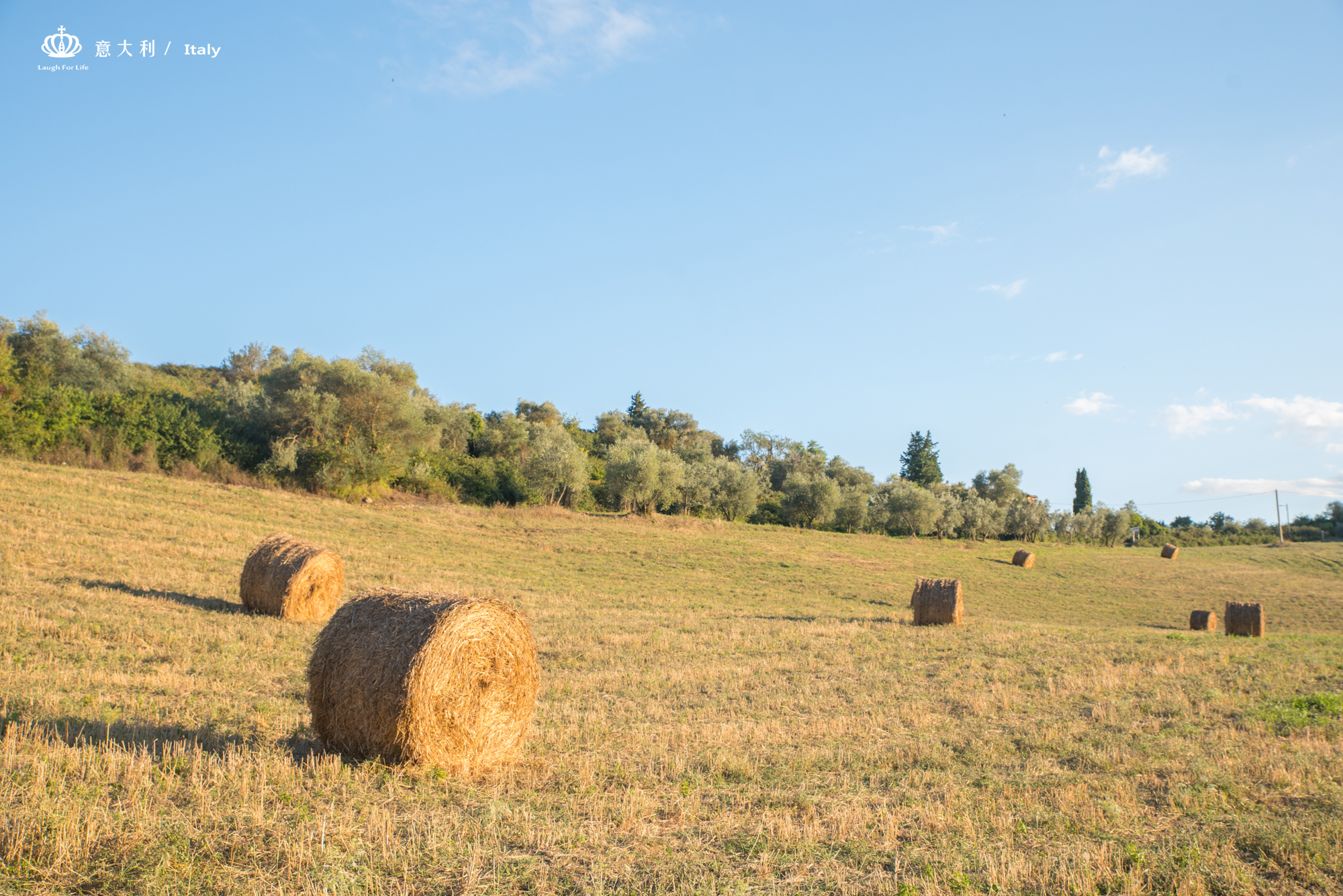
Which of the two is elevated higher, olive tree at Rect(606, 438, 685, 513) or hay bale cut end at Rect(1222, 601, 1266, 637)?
olive tree at Rect(606, 438, 685, 513)

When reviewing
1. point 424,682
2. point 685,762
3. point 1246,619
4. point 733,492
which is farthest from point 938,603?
point 733,492

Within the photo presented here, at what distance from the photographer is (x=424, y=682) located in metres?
7.13

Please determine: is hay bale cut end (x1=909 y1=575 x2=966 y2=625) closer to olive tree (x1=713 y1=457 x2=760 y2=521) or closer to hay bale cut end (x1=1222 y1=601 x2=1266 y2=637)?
hay bale cut end (x1=1222 y1=601 x2=1266 y2=637)

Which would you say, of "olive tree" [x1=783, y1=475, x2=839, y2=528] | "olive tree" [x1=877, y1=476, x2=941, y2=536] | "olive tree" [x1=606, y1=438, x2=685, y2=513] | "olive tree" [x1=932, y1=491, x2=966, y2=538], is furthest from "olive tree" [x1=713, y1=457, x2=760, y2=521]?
"olive tree" [x1=932, y1=491, x2=966, y2=538]

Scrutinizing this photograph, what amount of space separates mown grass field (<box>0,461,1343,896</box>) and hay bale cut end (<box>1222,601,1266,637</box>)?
2.52 m

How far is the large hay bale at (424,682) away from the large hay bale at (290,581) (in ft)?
27.6

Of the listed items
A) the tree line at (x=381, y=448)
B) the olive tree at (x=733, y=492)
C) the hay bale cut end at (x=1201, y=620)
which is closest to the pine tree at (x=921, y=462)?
the tree line at (x=381, y=448)

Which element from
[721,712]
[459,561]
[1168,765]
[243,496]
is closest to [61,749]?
[721,712]

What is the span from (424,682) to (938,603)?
1693 cm

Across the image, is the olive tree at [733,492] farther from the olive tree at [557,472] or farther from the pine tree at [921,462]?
the pine tree at [921,462]

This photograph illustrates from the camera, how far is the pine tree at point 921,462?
9731 centimetres

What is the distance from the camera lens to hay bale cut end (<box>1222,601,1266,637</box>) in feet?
71.6

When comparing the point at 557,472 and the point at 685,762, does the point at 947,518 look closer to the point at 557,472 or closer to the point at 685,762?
the point at 557,472

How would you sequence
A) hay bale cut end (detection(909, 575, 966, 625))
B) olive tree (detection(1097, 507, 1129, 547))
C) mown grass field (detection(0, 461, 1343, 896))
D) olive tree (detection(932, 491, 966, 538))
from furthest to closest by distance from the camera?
olive tree (detection(1097, 507, 1129, 547)) < olive tree (detection(932, 491, 966, 538)) < hay bale cut end (detection(909, 575, 966, 625)) < mown grass field (detection(0, 461, 1343, 896))
